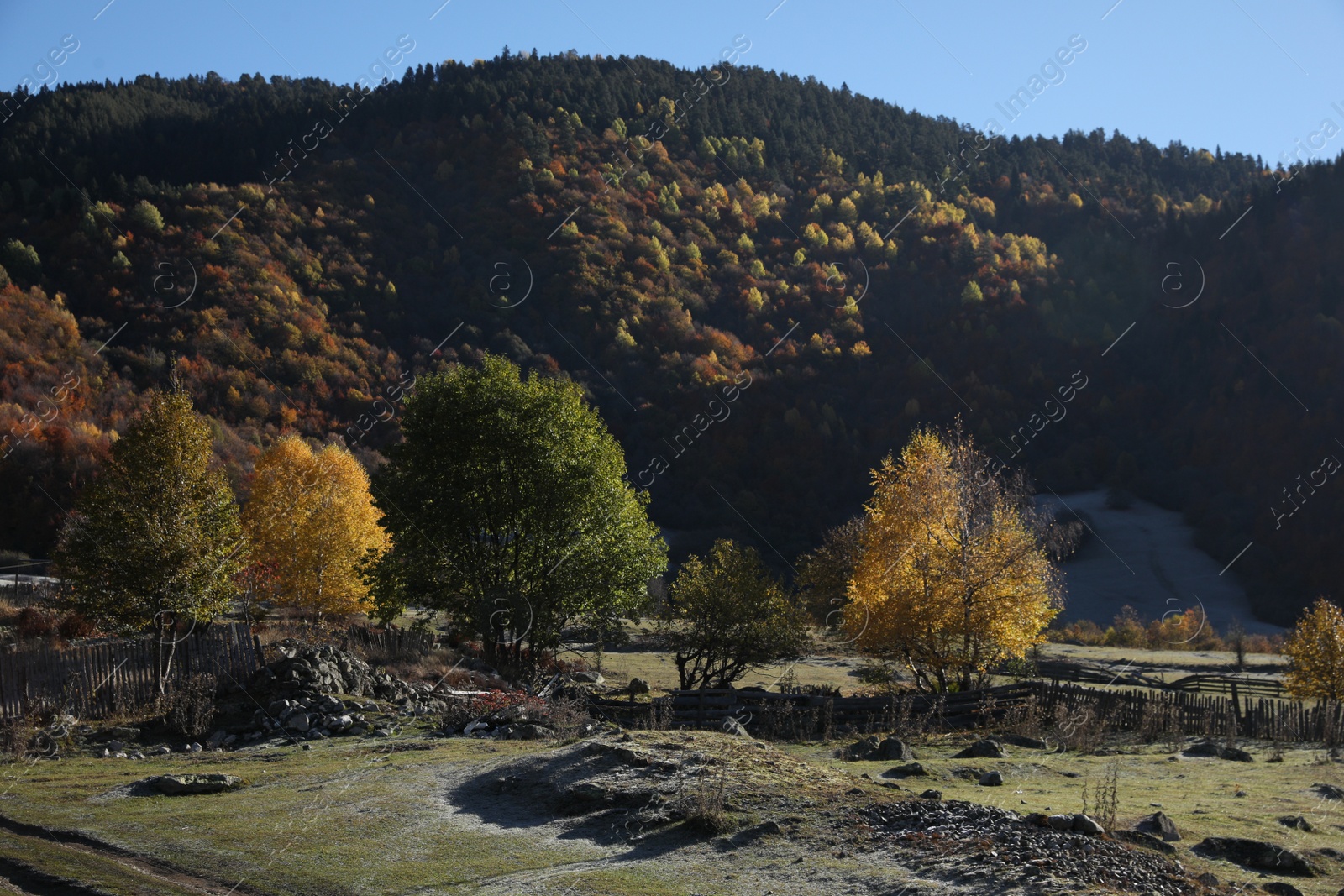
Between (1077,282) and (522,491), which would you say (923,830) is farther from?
(1077,282)

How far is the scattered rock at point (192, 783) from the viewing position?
11.8 m

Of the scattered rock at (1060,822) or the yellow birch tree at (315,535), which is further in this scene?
the yellow birch tree at (315,535)

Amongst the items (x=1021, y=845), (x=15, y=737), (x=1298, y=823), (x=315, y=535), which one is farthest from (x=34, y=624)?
(x=1298, y=823)

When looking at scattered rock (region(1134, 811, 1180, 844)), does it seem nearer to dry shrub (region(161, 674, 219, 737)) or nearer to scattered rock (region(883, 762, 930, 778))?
scattered rock (region(883, 762, 930, 778))

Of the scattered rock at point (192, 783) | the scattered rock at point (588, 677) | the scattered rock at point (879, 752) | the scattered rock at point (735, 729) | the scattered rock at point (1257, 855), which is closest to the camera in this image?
the scattered rock at point (1257, 855)

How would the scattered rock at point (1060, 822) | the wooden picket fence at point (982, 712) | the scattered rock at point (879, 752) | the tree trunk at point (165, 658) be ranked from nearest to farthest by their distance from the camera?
the scattered rock at point (1060, 822), the scattered rock at point (879, 752), the tree trunk at point (165, 658), the wooden picket fence at point (982, 712)

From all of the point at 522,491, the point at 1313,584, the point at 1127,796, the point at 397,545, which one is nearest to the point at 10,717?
the point at 397,545

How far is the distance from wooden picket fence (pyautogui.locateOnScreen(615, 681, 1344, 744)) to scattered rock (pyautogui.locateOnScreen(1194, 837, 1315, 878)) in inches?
425

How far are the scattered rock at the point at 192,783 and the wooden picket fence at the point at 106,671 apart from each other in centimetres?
719

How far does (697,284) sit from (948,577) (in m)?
111

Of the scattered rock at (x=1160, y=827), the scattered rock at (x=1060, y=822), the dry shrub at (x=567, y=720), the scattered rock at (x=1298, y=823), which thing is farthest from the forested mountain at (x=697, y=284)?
the scattered rock at (x=1298, y=823)

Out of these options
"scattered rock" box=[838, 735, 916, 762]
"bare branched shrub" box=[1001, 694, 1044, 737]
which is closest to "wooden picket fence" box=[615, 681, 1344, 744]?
"bare branched shrub" box=[1001, 694, 1044, 737]

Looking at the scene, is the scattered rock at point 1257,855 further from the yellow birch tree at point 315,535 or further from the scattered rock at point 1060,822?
the yellow birch tree at point 315,535

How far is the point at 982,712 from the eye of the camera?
2211 cm
